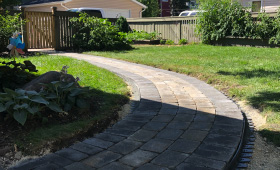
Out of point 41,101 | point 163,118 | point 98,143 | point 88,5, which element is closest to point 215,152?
point 163,118

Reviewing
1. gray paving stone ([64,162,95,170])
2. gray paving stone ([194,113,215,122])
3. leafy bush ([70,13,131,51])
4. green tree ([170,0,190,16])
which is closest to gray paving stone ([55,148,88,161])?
gray paving stone ([64,162,95,170])

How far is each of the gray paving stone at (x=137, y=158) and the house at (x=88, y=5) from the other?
63.4ft

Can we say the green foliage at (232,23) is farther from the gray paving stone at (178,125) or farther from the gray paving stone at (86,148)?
the gray paving stone at (86,148)

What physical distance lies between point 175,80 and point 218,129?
8.80ft

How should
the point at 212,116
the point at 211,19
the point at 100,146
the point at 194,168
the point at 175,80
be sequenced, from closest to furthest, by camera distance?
the point at 194,168, the point at 100,146, the point at 212,116, the point at 175,80, the point at 211,19

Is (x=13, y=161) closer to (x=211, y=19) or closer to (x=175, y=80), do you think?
(x=175, y=80)

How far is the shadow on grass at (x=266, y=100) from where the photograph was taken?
4.02m

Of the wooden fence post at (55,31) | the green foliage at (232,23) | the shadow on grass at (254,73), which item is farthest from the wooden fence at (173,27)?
the shadow on grass at (254,73)

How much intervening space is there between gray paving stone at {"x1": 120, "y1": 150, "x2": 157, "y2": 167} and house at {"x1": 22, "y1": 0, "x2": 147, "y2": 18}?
761 inches

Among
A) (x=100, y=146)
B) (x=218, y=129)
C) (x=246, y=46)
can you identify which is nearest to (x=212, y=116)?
(x=218, y=129)

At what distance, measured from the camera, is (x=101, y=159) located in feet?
8.29

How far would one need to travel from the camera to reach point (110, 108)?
12.4ft

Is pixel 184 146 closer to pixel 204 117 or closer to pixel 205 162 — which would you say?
pixel 205 162

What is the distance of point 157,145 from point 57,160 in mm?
957
